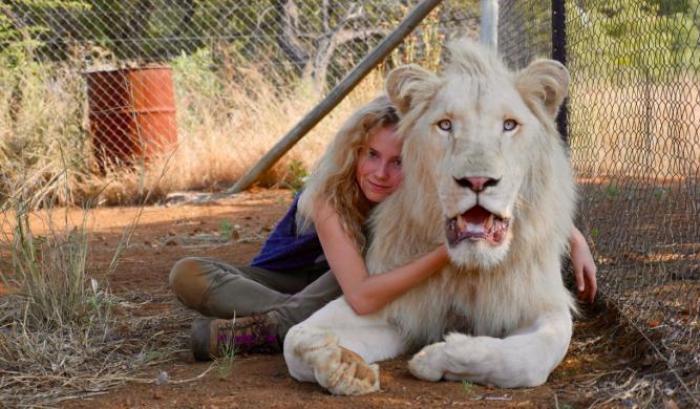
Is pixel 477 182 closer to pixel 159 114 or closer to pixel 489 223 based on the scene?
pixel 489 223

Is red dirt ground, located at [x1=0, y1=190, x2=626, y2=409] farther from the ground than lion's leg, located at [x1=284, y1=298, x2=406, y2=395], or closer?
closer

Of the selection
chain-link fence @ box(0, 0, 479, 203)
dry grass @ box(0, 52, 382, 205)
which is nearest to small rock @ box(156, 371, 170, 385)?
chain-link fence @ box(0, 0, 479, 203)

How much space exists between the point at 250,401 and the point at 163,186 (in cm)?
734

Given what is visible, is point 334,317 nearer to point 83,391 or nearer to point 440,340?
point 440,340

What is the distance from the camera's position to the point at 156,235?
793 cm

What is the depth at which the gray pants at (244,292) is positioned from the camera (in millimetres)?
4113

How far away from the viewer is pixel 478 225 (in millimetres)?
3270

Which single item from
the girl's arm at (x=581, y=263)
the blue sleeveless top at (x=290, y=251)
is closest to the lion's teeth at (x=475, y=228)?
the girl's arm at (x=581, y=263)

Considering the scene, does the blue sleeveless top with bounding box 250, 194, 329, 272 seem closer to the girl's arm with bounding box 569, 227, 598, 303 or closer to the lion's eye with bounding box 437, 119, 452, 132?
the girl's arm with bounding box 569, 227, 598, 303

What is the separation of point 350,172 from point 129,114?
697 cm

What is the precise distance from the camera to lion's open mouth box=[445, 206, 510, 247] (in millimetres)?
3264

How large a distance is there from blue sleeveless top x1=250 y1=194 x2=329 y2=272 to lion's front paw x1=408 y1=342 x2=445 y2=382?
1276mm

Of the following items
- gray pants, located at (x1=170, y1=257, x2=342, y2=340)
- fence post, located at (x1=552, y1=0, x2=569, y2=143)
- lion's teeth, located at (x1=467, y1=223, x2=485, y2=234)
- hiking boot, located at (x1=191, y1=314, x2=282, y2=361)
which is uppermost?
fence post, located at (x1=552, y1=0, x2=569, y2=143)

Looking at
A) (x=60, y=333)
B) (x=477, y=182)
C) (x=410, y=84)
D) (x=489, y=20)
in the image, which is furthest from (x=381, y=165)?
(x=489, y=20)
